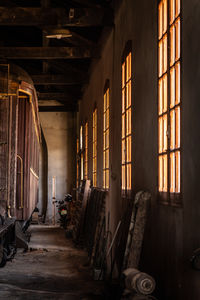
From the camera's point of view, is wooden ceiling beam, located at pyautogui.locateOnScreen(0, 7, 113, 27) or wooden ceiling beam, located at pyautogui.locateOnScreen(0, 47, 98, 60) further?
wooden ceiling beam, located at pyautogui.locateOnScreen(0, 47, 98, 60)

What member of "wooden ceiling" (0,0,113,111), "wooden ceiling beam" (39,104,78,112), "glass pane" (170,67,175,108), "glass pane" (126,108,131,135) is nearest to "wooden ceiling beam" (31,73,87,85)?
"wooden ceiling" (0,0,113,111)

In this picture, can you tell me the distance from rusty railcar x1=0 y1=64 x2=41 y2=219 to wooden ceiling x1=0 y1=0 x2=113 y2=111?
46.9 inches

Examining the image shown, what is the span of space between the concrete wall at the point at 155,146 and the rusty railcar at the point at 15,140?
2.03m

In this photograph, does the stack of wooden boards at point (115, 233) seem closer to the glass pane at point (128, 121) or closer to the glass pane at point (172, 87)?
the glass pane at point (172, 87)

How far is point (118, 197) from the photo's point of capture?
7.75 m

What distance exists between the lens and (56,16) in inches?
360

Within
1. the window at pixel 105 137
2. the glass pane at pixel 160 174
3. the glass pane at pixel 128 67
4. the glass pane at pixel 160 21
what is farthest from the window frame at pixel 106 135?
the glass pane at pixel 160 174

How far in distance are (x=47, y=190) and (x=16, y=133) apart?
13.2 m

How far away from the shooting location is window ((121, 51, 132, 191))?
22.4 ft

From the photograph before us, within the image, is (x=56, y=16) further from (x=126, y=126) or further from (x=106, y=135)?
(x=126, y=126)

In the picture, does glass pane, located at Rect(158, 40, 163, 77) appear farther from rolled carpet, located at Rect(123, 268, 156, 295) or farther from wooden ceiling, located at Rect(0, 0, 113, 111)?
wooden ceiling, located at Rect(0, 0, 113, 111)

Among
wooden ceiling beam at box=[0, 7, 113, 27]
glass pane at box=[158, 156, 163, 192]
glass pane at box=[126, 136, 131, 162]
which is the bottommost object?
glass pane at box=[158, 156, 163, 192]

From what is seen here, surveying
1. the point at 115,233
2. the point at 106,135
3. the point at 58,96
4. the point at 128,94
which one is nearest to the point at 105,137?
the point at 106,135

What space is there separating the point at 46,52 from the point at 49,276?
6525 mm
